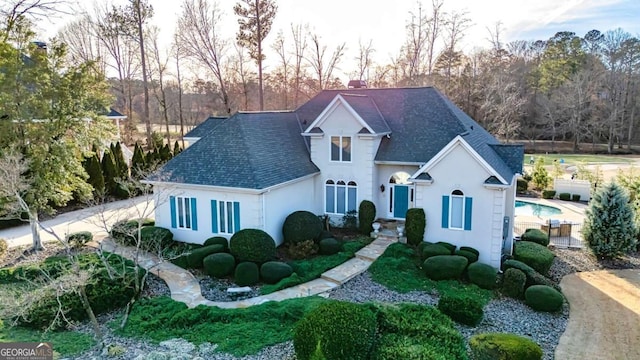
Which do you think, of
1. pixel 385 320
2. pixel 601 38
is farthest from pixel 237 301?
pixel 601 38

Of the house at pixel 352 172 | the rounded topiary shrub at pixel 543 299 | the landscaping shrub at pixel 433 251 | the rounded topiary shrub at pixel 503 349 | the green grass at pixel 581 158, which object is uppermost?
the house at pixel 352 172

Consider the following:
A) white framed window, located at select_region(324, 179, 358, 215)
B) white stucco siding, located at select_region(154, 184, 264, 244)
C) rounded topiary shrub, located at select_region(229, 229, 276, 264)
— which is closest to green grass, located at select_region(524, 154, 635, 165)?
white framed window, located at select_region(324, 179, 358, 215)

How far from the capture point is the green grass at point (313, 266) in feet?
49.2

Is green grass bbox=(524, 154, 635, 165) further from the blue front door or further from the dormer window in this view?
the dormer window

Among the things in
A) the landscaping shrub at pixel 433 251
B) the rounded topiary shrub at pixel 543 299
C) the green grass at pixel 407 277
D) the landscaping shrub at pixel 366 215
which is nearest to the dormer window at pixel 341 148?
the landscaping shrub at pixel 366 215

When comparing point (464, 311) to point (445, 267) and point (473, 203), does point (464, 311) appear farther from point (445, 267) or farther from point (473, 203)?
point (473, 203)

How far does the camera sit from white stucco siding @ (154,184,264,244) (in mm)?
17828

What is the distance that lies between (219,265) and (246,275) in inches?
46.1

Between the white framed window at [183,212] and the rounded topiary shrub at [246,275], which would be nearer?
the rounded topiary shrub at [246,275]

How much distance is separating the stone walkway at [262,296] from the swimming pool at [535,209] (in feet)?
47.4

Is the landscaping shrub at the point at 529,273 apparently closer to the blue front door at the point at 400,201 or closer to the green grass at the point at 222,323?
the blue front door at the point at 400,201

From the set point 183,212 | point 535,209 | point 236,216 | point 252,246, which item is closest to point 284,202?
point 236,216

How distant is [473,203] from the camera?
1719 cm

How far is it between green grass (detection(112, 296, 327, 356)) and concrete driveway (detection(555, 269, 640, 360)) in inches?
290
